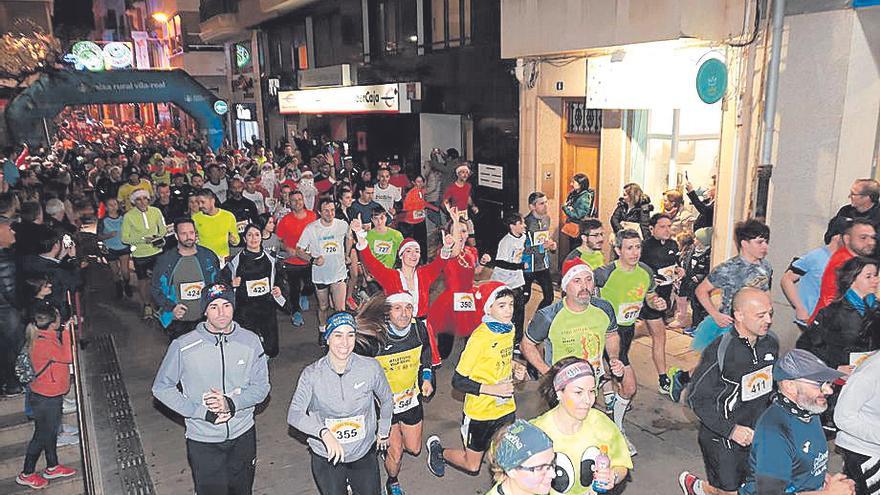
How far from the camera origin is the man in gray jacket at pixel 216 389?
4.67 m

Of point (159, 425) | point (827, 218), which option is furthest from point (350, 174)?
point (827, 218)

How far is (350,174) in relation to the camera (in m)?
16.8

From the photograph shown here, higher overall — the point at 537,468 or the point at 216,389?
the point at 537,468

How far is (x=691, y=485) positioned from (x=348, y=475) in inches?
105

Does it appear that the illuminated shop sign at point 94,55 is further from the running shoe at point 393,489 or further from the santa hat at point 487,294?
the running shoe at point 393,489

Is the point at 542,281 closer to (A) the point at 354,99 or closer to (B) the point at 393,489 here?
(B) the point at 393,489

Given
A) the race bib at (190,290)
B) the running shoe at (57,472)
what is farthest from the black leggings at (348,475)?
the running shoe at (57,472)

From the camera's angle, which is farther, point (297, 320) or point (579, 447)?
point (297, 320)

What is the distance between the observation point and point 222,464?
4.84 metres

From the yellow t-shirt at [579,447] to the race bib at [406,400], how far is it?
171cm

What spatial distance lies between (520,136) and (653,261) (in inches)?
216

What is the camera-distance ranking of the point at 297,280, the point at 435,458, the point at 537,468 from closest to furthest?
the point at 537,468, the point at 435,458, the point at 297,280

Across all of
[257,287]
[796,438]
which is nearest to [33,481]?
[257,287]

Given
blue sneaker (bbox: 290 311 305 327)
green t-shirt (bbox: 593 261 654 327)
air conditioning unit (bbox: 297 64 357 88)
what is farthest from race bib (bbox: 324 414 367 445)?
air conditioning unit (bbox: 297 64 357 88)
